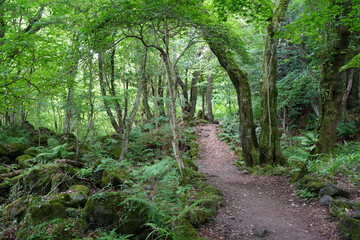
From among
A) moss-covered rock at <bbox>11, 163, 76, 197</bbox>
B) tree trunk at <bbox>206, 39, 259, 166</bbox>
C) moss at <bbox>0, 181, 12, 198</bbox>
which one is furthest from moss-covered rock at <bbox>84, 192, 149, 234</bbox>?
tree trunk at <bbox>206, 39, 259, 166</bbox>

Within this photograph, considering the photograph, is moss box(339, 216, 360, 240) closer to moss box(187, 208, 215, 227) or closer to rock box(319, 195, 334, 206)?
rock box(319, 195, 334, 206)

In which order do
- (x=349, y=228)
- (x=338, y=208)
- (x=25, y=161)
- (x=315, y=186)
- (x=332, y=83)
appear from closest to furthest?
(x=349, y=228) < (x=338, y=208) < (x=315, y=186) < (x=25, y=161) < (x=332, y=83)

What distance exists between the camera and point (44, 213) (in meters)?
4.30

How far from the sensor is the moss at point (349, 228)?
3.58 metres

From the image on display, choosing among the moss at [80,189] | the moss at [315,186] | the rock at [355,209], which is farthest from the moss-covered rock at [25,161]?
the rock at [355,209]

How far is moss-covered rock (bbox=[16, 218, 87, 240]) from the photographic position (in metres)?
3.76

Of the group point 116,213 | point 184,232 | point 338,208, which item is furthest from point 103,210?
point 338,208

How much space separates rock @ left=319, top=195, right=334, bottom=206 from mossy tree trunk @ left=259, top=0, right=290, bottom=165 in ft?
11.7

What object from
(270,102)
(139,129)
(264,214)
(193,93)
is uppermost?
(193,93)

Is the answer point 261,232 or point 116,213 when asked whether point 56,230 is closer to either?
point 116,213

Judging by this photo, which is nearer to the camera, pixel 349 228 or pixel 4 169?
pixel 349 228

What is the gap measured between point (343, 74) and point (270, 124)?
2.94 metres

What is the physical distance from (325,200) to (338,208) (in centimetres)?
48

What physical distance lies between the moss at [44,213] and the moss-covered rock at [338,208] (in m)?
5.19
